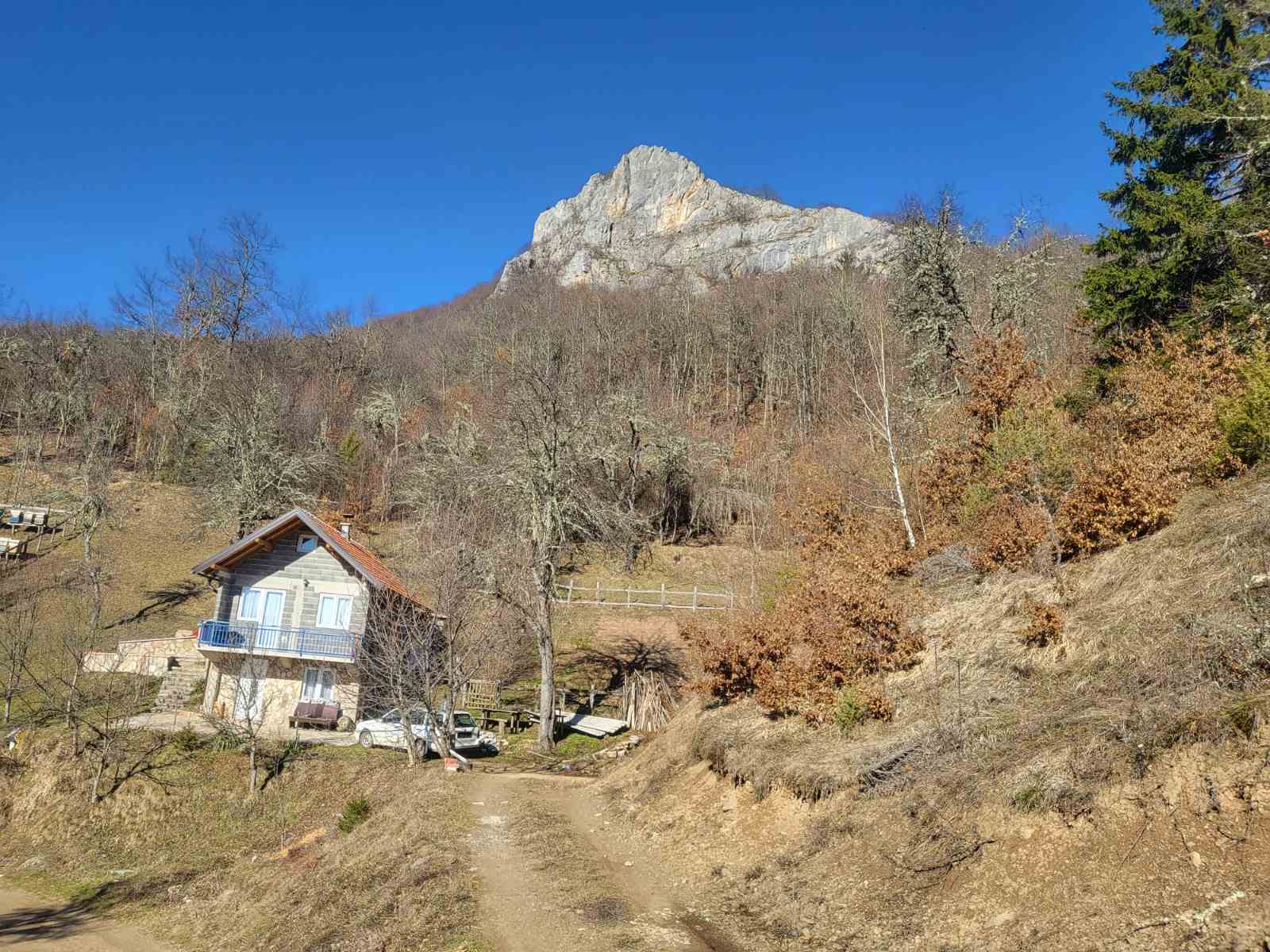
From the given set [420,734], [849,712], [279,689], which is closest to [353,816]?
[420,734]

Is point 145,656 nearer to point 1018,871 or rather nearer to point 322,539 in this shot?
point 322,539

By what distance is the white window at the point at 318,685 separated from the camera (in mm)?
28188

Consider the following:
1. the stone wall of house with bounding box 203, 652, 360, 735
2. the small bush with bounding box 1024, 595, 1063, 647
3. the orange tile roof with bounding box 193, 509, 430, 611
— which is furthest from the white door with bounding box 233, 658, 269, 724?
the small bush with bounding box 1024, 595, 1063, 647

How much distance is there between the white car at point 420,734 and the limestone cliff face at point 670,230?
3514 inches

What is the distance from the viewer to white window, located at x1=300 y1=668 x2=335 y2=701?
92.5 ft

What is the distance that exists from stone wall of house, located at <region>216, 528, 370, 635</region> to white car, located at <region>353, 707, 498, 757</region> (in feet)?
15.3

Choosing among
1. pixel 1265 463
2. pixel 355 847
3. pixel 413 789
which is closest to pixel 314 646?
pixel 413 789

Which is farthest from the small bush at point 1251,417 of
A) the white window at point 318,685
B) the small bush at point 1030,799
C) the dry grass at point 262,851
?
the white window at point 318,685

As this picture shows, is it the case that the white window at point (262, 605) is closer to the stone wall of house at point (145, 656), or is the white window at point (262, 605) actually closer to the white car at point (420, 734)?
the stone wall of house at point (145, 656)

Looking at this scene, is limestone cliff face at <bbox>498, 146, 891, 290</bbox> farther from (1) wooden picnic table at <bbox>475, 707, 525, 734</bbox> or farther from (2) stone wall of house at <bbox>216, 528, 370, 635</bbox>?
(1) wooden picnic table at <bbox>475, 707, 525, 734</bbox>

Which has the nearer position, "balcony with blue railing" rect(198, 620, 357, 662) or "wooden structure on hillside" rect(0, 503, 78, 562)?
"balcony with blue railing" rect(198, 620, 357, 662)

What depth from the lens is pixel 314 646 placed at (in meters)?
27.6

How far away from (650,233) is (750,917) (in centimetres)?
13847

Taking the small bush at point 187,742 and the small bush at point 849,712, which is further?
the small bush at point 187,742
